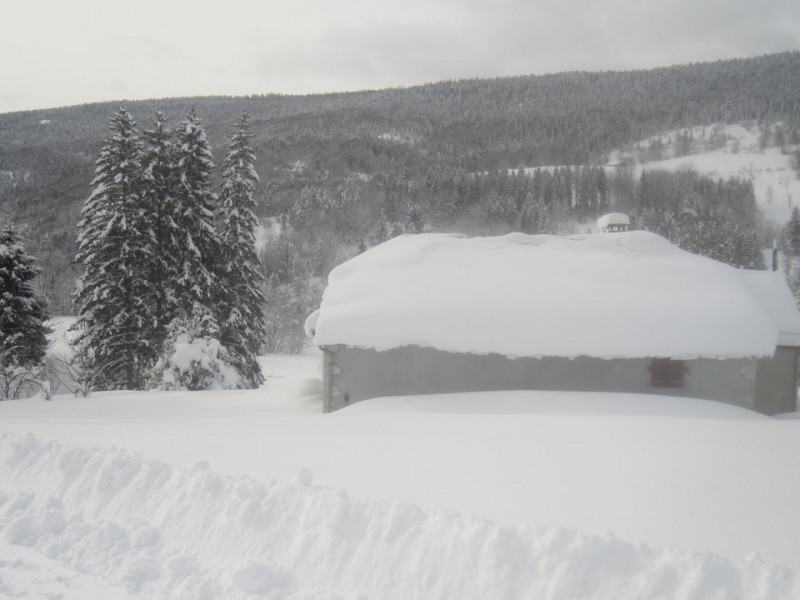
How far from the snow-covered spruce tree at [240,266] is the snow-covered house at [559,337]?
11865 millimetres

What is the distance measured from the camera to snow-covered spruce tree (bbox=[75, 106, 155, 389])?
20.2 meters

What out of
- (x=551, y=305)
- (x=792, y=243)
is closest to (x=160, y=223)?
(x=551, y=305)

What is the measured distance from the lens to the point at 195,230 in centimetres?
2198

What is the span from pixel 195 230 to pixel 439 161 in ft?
332

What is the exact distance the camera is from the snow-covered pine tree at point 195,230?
20859 millimetres

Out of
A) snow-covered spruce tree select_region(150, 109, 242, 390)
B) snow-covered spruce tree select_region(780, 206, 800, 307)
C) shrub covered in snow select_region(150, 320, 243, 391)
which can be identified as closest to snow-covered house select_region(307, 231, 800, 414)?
shrub covered in snow select_region(150, 320, 243, 391)

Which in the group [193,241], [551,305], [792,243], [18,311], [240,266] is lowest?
[18,311]

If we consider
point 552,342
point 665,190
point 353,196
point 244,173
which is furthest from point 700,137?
point 552,342

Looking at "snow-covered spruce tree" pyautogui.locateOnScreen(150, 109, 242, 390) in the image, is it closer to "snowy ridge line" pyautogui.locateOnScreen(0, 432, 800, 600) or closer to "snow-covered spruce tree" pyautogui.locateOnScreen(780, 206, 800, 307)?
"snowy ridge line" pyautogui.locateOnScreen(0, 432, 800, 600)

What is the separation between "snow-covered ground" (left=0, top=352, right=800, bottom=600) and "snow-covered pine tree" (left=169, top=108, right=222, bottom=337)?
533 inches

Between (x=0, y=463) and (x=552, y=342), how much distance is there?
8.86 m

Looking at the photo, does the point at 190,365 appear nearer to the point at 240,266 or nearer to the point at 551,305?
the point at 240,266

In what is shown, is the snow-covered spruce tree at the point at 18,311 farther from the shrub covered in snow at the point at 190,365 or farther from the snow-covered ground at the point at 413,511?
the snow-covered ground at the point at 413,511

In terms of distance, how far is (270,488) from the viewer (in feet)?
17.5
